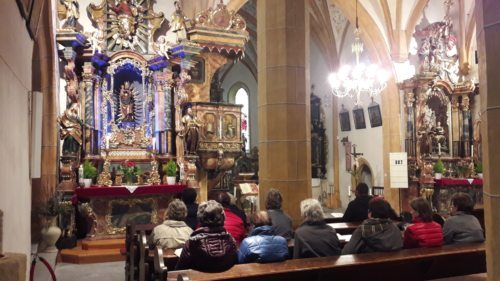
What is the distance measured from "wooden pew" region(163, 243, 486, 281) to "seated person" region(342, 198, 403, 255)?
0.14m

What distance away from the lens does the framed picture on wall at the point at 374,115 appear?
15329 mm

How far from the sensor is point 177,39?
32.8 ft

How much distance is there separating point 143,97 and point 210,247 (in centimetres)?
716

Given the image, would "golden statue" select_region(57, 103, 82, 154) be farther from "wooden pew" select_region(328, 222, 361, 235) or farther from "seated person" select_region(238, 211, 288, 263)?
"seated person" select_region(238, 211, 288, 263)

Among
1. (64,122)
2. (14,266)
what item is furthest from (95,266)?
Answer: (14,266)

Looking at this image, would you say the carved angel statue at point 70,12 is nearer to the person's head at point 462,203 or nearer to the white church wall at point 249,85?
the person's head at point 462,203

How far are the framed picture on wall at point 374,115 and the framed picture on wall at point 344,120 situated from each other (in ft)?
5.78

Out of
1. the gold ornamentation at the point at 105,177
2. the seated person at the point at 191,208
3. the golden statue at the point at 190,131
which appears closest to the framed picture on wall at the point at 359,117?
the golden statue at the point at 190,131

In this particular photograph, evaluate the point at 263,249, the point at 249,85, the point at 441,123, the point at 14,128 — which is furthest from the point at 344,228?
the point at 249,85

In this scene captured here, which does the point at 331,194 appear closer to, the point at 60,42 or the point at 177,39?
the point at 177,39

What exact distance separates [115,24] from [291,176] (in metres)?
5.66

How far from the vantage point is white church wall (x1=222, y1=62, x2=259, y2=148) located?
22953 mm

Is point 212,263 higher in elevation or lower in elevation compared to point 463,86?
lower

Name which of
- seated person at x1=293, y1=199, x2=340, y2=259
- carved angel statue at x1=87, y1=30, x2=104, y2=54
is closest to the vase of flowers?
carved angel statue at x1=87, y1=30, x2=104, y2=54
